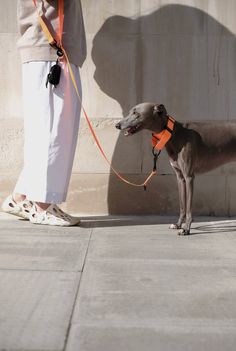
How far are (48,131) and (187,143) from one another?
124 centimetres

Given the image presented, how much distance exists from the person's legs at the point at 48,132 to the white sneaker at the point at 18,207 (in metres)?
0.25

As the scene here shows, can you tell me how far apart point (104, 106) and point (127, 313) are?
312cm

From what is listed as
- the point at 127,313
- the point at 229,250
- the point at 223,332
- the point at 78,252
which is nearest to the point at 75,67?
the point at 78,252

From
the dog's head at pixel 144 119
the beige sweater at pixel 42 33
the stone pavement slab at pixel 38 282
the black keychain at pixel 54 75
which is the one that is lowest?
the stone pavement slab at pixel 38 282

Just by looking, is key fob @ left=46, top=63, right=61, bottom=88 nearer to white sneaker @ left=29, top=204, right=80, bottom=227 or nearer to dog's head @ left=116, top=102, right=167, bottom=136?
dog's head @ left=116, top=102, right=167, bottom=136

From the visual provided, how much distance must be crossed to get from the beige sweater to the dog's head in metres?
0.70

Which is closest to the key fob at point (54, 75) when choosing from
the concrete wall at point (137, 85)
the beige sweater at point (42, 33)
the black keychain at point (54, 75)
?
the black keychain at point (54, 75)

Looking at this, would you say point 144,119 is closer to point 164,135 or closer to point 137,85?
point 164,135

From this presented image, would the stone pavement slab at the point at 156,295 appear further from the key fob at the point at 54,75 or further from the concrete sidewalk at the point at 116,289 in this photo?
the key fob at the point at 54,75

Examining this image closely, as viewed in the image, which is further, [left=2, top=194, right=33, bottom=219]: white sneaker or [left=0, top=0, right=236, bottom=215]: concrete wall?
[left=0, top=0, right=236, bottom=215]: concrete wall

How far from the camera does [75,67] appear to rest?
4.53 metres

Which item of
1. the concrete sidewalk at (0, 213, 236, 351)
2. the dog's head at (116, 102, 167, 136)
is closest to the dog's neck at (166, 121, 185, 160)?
the dog's head at (116, 102, 167, 136)

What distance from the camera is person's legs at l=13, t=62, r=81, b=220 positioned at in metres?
4.44

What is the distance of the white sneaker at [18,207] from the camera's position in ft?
15.7
